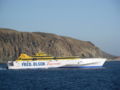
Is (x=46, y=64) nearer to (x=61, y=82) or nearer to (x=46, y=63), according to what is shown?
(x=46, y=63)

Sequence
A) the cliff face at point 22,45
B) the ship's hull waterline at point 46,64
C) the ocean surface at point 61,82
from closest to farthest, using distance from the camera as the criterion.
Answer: the ocean surface at point 61,82 → the ship's hull waterline at point 46,64 → the cliff face at point 22,45

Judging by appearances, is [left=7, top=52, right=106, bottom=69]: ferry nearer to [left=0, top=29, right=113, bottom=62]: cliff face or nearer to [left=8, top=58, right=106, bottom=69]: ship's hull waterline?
[left=8, top=58, right=106, bottom=69]: ship's hull waterline

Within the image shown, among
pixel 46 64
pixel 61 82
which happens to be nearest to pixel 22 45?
pixel 46 64

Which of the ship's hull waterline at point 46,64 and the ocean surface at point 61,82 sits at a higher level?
the ocean surface at point 61,82

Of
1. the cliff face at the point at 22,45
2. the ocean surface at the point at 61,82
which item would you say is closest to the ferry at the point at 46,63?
the ocean surface at the point at 61,82

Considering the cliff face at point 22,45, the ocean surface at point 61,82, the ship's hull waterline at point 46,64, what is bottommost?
the cliff face at point 22,45

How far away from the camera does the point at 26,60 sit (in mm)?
92812

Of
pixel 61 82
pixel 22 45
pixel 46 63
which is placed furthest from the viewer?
pixel 22 45

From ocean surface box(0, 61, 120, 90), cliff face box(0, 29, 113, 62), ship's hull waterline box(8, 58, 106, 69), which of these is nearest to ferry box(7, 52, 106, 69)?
ship's hull waterline box(8, 58, 106, 69)

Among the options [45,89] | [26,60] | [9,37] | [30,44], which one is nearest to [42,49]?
[30,44]

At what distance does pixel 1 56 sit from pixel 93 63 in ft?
321

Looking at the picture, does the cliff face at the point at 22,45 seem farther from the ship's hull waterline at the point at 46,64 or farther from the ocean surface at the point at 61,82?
the ocean surface at the point at 61,82

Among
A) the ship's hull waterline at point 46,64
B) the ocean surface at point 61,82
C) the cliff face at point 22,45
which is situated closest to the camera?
the ocean surface at point 61,82

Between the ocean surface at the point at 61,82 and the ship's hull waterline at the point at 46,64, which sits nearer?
the ocean surface at the point at 61,82
